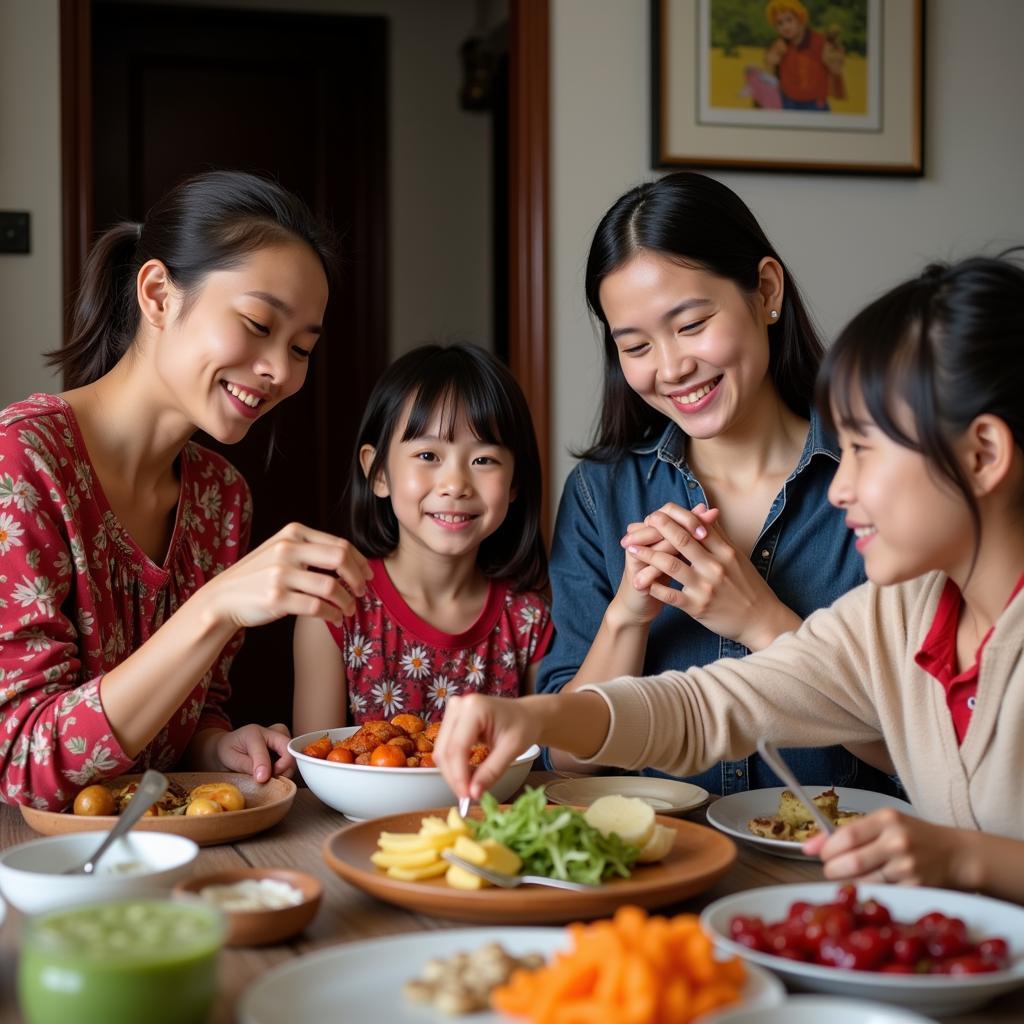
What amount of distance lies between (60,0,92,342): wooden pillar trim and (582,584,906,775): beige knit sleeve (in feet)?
7.10

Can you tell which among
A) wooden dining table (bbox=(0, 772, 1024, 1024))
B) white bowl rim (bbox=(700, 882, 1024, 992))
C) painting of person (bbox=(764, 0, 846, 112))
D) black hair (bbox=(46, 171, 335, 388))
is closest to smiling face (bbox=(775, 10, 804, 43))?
painting of person (bbox=(764, 0, 846, 112))

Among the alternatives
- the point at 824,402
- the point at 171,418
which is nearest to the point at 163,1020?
the point at 824,402

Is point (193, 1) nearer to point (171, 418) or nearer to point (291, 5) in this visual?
point (291, 5)

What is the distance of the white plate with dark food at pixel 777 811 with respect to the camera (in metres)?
1.28

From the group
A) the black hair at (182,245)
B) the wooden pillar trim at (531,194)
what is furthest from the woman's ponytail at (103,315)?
the wooden pillar trim at (531,194)

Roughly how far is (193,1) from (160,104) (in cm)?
38

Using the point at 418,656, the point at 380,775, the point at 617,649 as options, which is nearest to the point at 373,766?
the point at 380,775

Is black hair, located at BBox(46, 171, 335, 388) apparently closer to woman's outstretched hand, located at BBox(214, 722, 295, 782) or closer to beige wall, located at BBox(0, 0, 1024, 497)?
woman's outstretched hand, located at BBox(214, 722, 295, 782)

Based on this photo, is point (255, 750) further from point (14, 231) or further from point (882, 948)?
point (14, 231)

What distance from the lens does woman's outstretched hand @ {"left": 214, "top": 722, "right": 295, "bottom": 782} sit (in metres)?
1.60

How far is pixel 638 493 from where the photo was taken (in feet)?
6.65

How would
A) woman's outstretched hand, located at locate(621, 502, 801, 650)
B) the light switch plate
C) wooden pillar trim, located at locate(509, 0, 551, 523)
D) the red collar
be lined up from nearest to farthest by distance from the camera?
1. the red collar
2. woman's outstretched hand, located at locate(621, 502, 801, 650)
3. the light switch plate
4. wooden pillar trim, located at locate(509, 0, 551, 523)

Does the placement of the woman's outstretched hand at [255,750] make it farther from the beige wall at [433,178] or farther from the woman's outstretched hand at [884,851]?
the beige wall at [433,178]

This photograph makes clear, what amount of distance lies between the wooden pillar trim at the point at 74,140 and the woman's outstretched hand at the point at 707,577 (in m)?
1.91
